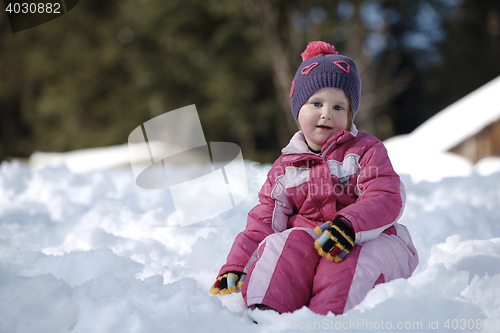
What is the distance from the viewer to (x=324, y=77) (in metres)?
1.47

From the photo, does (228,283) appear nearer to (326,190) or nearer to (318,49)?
(326,190)

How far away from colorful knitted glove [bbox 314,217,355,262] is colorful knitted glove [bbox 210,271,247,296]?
29 centimetres

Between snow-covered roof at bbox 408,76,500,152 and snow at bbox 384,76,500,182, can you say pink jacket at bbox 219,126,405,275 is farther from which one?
snow-covered roof at bbox 408,76,500,152

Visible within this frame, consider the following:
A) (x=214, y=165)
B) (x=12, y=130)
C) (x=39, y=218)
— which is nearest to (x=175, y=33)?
(x=12, y=130)

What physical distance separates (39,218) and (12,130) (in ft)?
38.2

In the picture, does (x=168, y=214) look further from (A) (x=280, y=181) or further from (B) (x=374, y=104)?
(B) (x=374, y=104)

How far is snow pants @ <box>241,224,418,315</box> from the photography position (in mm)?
1174

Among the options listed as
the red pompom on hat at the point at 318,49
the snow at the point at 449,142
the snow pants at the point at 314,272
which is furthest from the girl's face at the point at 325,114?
the snow at the point at 449,142

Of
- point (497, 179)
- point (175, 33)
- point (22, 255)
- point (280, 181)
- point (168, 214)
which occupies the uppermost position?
point (175, 33)

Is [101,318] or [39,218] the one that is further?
[39,218]

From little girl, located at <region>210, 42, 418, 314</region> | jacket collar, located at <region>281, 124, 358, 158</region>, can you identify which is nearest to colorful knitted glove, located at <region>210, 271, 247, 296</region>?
little girl, located at <region>210, 42, 418, 314</region>

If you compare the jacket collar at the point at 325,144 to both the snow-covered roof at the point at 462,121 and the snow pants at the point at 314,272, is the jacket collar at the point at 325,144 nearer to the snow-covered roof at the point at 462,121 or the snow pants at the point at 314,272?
the snow pants at the point at 314,272

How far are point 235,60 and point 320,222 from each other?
8.94 metres

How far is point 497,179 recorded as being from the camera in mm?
2812
